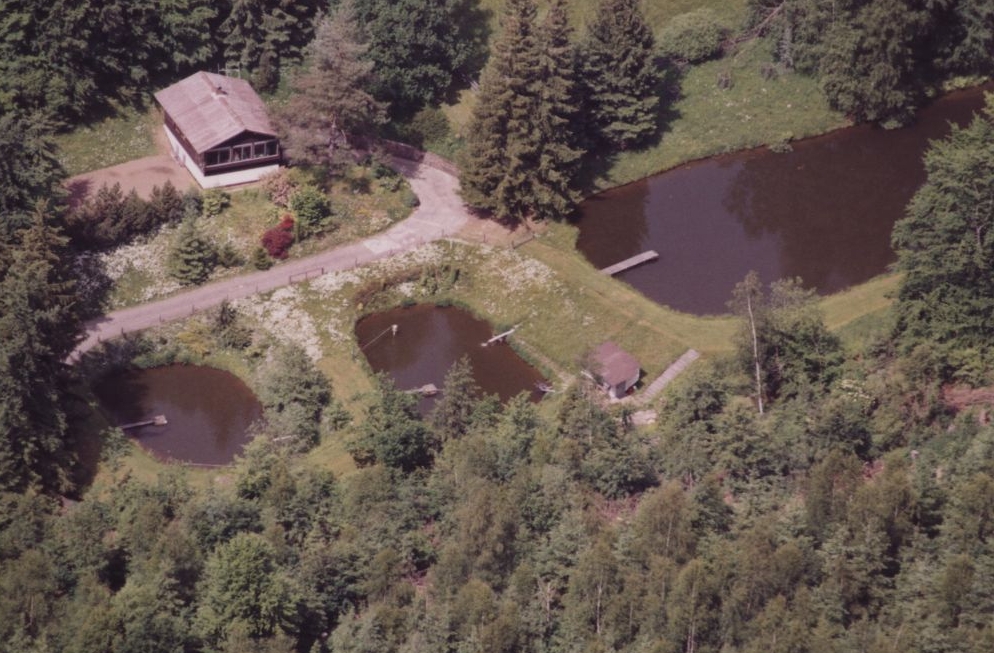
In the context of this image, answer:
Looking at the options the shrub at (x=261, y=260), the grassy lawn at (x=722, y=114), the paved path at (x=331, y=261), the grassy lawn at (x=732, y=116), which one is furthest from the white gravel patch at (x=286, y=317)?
the grassy lawn at (x=732, y=116)

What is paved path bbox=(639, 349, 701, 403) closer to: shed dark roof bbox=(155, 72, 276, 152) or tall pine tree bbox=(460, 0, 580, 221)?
tall pine tree bbox=(460, 0, 580, 221)

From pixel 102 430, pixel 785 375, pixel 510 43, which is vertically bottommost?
pixel 102 430

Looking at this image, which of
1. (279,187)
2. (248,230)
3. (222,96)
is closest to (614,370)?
(248,230)

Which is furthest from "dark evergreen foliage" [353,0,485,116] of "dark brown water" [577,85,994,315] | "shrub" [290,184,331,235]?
"dark brown water" [577,85,994,315]

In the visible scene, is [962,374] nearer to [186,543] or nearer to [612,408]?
[612,408]

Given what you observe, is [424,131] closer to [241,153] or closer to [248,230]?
[241,153]

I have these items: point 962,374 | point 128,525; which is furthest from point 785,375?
point 128,525
